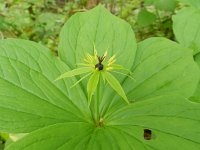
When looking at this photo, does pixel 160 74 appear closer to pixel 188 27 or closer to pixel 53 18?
pixel 188 27

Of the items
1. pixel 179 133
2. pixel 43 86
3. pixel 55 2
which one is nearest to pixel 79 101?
pixel 43 86

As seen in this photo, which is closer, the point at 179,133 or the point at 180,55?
the point at 179,133

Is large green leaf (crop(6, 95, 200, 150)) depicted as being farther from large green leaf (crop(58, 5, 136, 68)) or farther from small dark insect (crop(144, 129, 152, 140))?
large green leaf (crop(58, 5, 136, 68))

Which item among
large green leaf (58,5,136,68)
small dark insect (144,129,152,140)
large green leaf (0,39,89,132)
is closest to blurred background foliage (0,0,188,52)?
large green leaf (58,5,136,68)

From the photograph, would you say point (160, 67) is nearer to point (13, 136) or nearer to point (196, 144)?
point (196, 144)

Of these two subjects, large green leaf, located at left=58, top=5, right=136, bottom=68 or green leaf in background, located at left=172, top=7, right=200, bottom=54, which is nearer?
large green leaf, located at left=58, top=5, right=136, bottom=68

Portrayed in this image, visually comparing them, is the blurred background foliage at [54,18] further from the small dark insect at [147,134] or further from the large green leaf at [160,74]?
the small dark insect at [147,134]

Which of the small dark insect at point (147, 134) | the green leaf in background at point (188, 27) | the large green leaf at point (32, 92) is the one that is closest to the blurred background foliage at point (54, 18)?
the green leaf in background at point (188, 27)
